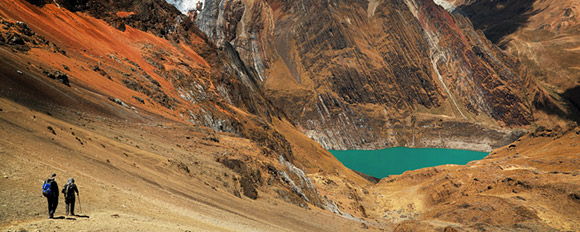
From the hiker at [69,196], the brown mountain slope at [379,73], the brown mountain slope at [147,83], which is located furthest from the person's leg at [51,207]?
the brown mountain slope at [379,73]

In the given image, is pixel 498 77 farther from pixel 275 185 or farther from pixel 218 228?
pixel 218 228

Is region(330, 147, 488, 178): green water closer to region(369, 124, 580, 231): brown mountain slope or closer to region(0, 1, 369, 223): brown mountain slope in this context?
region(0, 1, 369, 223): brown mountain slope

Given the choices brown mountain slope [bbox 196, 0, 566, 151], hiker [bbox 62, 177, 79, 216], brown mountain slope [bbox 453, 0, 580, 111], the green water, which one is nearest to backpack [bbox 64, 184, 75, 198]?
hiker [bbox 62, 177, 79, 216]

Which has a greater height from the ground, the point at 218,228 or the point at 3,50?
the point at 3,50

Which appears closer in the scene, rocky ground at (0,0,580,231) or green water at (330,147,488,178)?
rocky ground at (0,0,580,231)

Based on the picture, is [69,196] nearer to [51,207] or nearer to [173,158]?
[51,207]

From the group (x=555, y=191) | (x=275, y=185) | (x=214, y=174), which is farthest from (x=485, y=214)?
(x=214, y=174)
